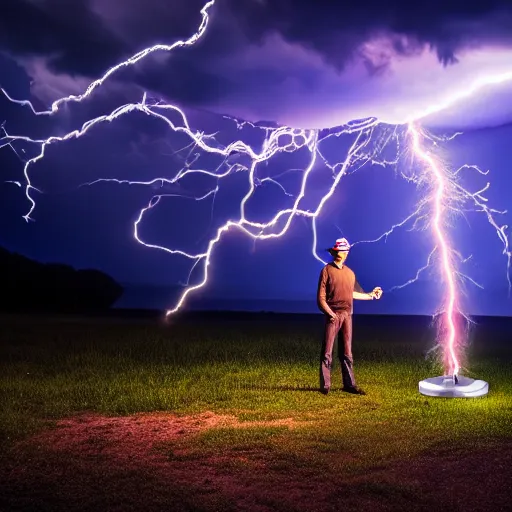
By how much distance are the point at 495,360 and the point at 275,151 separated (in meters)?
6.59

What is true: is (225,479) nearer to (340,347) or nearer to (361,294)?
(340,347)

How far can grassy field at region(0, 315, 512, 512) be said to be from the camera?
17.5ft

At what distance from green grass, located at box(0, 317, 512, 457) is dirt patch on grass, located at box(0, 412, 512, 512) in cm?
55

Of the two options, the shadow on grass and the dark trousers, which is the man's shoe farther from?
the shadow on grass

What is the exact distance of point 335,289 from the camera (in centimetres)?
1025

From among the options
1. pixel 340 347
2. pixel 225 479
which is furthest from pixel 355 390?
pixel 225 479

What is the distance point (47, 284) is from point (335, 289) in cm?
5442

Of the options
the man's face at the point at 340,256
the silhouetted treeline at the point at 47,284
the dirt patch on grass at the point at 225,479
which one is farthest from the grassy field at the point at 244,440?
the silhouetted treeline at the point at 47,284

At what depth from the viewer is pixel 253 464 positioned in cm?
621

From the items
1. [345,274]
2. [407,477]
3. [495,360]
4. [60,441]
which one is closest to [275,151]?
[345,274]

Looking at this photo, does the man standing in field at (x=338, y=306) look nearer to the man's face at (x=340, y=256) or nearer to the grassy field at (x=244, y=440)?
the man's face at (x=340, y=256)

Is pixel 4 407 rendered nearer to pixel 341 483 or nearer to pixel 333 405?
pixel 333 405

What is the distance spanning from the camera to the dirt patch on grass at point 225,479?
5160mm

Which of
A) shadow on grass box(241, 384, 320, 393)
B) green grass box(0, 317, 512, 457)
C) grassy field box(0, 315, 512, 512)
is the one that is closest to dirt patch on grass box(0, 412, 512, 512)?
Answer: grassy field box(0, 315, 512, 512)
